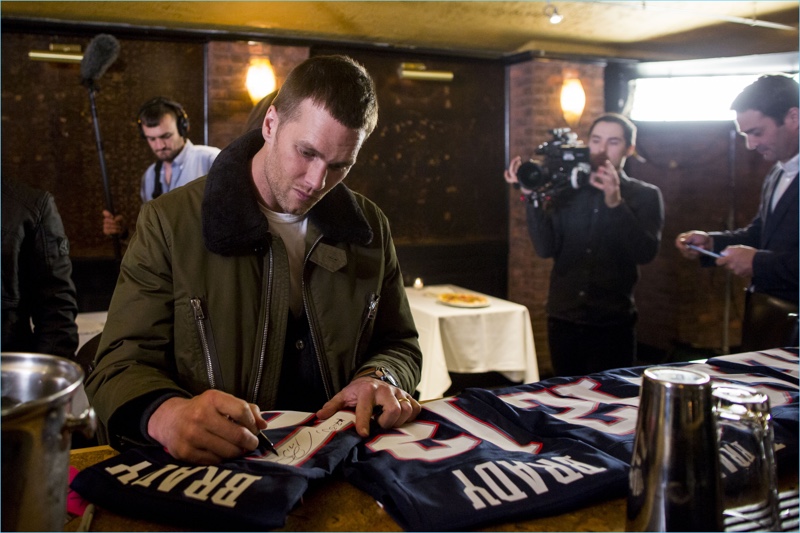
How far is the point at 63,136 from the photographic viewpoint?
4539 mm

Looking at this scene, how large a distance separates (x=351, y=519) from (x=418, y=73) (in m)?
4.92

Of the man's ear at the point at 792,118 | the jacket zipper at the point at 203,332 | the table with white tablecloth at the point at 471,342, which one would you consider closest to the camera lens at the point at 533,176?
the table with white tablecloth at the point at 471,342

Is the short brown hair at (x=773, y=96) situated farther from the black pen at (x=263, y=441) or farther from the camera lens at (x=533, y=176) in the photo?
the black pen at (x=263, y=441)

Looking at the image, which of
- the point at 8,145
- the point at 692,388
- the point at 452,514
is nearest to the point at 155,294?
the point at 452,514

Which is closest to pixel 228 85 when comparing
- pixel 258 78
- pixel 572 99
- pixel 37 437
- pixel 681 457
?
pixel 258 78

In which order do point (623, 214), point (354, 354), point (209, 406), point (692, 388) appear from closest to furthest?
point (692, 388), point (209, 406), point (354, 354), point (623, 214)

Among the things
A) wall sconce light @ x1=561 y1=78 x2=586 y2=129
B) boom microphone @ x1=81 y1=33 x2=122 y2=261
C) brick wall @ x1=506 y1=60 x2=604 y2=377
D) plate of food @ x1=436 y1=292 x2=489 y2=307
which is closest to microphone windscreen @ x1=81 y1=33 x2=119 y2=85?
boom microphone @ x1=81 y1=33 x2=122 y2=261

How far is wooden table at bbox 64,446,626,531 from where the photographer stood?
83cm

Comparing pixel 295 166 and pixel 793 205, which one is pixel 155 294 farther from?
pixel 793 205

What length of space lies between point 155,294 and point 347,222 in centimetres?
44

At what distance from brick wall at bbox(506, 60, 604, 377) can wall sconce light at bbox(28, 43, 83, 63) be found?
3.41 metres

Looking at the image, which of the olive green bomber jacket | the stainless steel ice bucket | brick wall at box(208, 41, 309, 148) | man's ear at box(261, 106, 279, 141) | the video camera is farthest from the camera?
brick wall at box(208, 41, 309, 148)

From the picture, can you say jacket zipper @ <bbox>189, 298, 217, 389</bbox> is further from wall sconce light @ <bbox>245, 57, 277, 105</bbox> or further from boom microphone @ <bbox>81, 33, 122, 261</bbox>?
wall sconce light @ <bbox>245, 57, 277, 105</bbox>

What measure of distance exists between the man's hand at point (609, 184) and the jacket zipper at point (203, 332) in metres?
2.42
